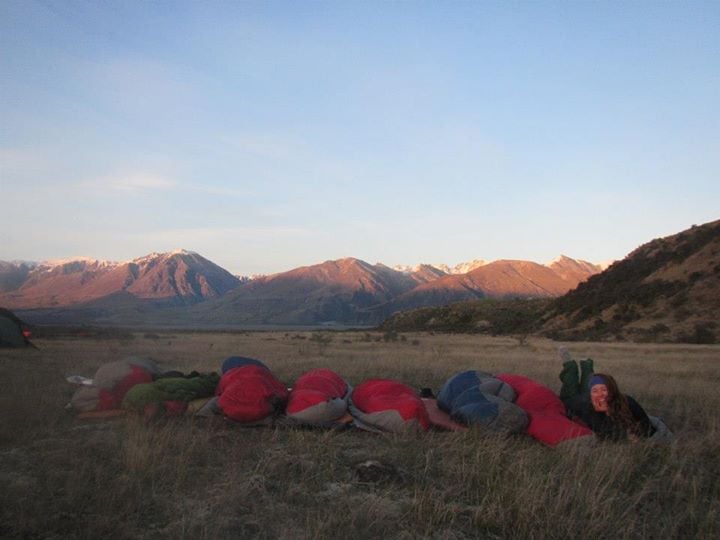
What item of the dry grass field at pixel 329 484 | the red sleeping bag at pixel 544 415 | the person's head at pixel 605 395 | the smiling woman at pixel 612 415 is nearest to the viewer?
the dry grass field at pixel 329 484

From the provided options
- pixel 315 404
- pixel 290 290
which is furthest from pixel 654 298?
pixel 290 290

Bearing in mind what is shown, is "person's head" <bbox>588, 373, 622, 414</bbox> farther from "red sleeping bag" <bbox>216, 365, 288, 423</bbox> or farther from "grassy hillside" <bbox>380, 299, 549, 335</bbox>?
"grassy hillside" <bbox>380, 299, 549, 335</bbox>

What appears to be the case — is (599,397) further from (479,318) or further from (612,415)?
(479,318)

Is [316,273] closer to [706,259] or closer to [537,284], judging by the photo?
[537,284]

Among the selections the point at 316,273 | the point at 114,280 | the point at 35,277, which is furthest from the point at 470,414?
the point at 316,273

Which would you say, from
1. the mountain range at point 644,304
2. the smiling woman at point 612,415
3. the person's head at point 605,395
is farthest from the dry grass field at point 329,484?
the mountain range at point 644,304

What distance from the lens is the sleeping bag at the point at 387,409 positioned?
21.2 ft

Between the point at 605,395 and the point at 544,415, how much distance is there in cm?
74

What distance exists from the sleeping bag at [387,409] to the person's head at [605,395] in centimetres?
202

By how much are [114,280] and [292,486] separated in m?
141

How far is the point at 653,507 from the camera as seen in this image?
4.43 meters

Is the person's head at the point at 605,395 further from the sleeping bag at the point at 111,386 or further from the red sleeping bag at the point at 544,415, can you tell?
the sleeping bag at the point at 111,386

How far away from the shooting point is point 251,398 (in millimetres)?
6883

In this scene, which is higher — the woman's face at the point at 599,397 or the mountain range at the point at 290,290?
the mountain range at the point at 290,290
